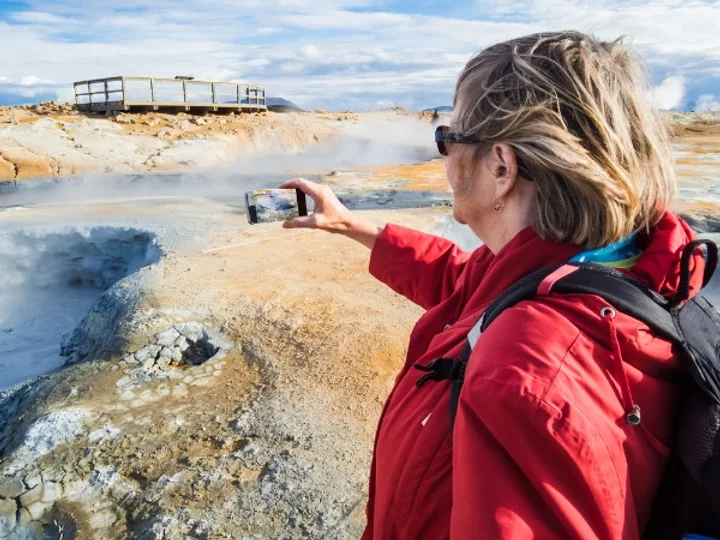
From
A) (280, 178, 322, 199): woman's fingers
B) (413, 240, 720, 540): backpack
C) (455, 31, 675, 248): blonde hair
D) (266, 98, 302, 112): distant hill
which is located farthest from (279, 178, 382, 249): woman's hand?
(266, 98, 302, 112): distant hill

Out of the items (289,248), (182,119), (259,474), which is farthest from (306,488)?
(182,119)

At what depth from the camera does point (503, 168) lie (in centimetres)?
125

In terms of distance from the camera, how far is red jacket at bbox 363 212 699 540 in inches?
36.4

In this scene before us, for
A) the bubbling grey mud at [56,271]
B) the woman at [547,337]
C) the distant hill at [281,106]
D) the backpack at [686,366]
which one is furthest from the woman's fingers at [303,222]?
the distant hill at [281,106]

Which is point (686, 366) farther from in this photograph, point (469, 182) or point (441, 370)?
point (469, 182)

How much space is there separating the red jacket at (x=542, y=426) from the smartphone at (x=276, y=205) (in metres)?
1.04

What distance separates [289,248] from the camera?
7043mm

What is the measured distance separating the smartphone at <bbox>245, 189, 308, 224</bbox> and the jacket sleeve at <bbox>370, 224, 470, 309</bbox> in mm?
299

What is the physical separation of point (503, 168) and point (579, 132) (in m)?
0.16

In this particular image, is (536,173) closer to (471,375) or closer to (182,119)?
(471,375)

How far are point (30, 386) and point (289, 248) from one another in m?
3.11

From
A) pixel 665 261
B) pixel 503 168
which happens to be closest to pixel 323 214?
pixel 503 168

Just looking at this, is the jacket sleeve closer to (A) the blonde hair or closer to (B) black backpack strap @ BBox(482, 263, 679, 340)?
(A) the blonde hair

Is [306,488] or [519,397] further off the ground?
[519,397]
